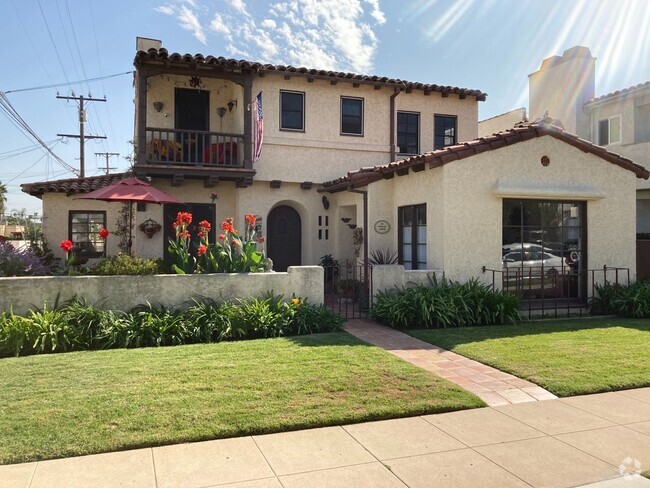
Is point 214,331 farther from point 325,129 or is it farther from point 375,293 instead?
point 325,129

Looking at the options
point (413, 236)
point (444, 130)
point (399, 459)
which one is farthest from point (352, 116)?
point (399, 459)

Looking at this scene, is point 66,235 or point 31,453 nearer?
point 31,453

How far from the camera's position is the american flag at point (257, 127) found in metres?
13.0

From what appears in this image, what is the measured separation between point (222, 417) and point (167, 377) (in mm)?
1485

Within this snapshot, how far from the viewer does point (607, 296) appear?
458 inches

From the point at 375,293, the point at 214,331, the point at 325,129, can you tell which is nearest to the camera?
the point at 214,331

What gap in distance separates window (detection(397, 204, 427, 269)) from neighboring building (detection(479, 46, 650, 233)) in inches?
446

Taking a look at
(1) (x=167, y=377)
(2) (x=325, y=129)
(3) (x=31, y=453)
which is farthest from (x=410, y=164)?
(3) (x=31, y=453)

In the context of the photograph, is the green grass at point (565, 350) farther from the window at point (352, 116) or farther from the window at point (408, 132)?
the window at point (352, 116)

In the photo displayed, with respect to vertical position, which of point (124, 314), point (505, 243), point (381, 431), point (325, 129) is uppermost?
point (325, 129)

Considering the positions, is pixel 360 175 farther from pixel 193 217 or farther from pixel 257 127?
pixel 193 217

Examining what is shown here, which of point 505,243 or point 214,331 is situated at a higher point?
point 505,243

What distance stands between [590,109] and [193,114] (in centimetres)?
1580

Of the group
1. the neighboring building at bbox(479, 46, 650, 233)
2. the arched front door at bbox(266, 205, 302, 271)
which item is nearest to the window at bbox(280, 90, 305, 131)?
the arched front door at bbox(266, 205, 302, 271)
